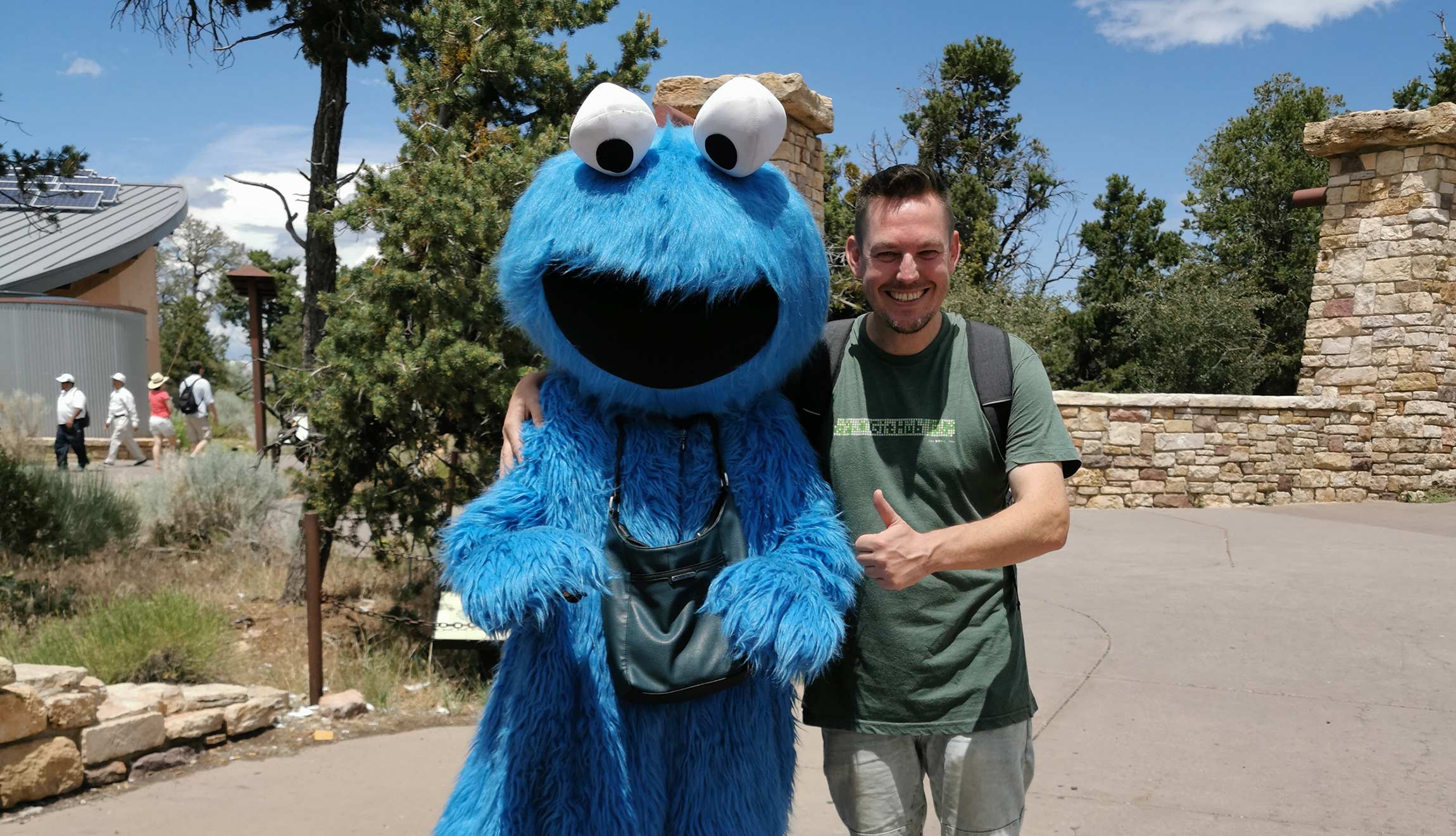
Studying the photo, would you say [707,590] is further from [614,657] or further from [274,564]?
[274,564]

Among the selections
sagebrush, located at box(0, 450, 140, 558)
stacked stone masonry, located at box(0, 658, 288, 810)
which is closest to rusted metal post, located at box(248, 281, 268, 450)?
sagebrush, located at box(0, 450, 140, 558)

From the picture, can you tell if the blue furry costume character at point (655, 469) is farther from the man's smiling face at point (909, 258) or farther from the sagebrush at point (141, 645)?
the sagebrush at point (141, 645)

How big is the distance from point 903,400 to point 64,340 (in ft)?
67.4

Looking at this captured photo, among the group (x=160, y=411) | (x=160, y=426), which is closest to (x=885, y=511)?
(x=160, y=426)

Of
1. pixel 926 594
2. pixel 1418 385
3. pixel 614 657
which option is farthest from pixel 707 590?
pixel 1418 385

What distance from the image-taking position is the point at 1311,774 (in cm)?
391

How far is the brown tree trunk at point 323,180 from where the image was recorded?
6906 millimetres

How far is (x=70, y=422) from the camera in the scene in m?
14.1

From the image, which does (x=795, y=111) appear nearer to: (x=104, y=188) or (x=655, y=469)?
(x=655, y=469)

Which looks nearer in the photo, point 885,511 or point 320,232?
point 885,511

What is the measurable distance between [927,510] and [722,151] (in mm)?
865

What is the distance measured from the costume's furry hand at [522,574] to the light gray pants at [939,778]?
28.8 inches

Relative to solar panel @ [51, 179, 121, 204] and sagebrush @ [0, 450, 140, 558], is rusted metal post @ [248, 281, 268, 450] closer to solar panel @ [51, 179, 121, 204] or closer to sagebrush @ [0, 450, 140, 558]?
sagebrush @ [0, 450, 140, 558]

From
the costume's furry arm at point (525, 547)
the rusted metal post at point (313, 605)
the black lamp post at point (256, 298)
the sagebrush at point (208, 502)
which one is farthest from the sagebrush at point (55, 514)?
the costume's furry arm at point (525, 547)
